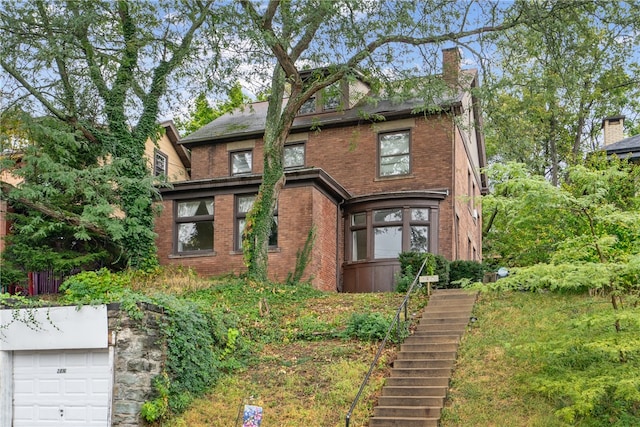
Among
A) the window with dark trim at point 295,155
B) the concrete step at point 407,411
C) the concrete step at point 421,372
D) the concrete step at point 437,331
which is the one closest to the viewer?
the concrete step at point 407,411

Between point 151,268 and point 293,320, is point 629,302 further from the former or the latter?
point 151,268

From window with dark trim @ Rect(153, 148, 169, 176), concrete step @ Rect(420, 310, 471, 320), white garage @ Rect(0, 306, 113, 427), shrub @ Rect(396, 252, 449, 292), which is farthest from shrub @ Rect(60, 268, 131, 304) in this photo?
window with dark trim @ Rect(153, 148, 169, 176)

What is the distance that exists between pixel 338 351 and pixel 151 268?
908 centimetres

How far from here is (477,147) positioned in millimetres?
31141

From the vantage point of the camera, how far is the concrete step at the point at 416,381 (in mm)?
12148

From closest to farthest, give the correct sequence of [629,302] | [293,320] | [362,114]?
[629,302] < [293,320] < [362,114]

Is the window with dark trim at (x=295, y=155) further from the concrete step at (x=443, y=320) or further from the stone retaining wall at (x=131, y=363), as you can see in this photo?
the stone retaining wall at (x=131, y=363)

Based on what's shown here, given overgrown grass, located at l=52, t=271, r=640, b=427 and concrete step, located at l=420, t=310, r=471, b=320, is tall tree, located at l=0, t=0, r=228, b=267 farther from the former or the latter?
concrete step, located at l=420, t=310, r=471, b=320

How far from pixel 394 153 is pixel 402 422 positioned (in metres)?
13.1

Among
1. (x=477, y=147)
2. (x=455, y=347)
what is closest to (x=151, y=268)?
(x=455, y=347)

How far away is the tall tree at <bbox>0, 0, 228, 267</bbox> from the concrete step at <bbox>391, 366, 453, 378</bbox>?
10190 millimetres

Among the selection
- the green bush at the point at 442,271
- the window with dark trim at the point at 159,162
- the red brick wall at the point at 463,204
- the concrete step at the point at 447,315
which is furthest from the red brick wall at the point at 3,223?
the red brick wall at the point at 463,204

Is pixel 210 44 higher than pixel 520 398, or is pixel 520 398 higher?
pixel 210 44

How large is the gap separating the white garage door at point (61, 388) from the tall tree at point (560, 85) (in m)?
9.28
